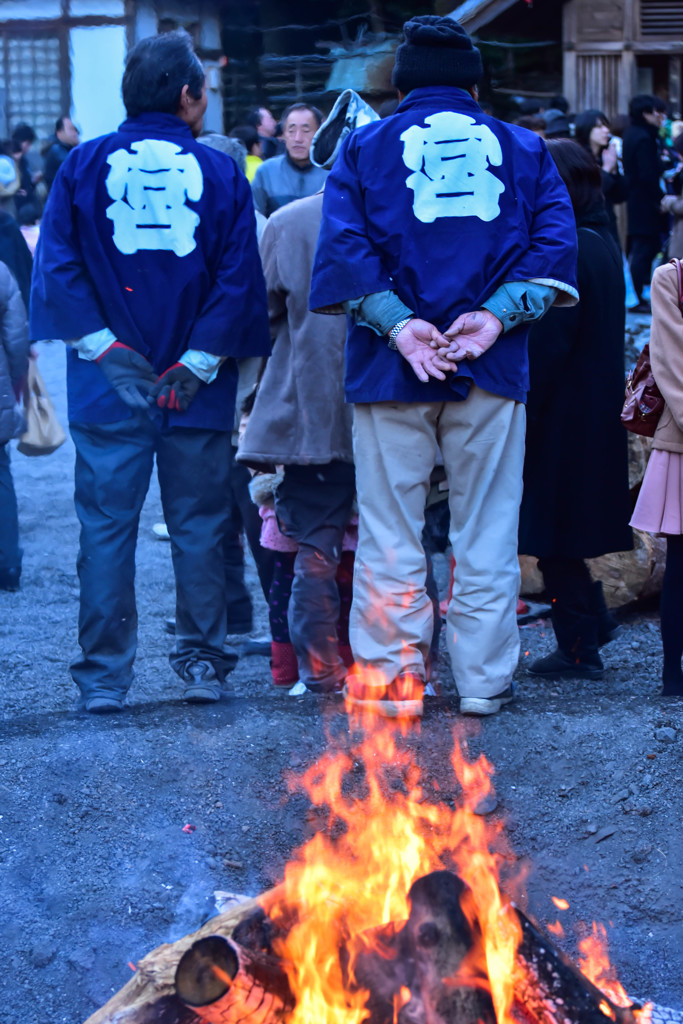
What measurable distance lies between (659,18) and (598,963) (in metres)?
14.6

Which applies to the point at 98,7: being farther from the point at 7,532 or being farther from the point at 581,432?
the point at 581,432

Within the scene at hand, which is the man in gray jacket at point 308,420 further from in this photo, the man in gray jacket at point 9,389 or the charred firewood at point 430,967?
the man in gray jacket at point 9,389

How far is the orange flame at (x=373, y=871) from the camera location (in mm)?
2346

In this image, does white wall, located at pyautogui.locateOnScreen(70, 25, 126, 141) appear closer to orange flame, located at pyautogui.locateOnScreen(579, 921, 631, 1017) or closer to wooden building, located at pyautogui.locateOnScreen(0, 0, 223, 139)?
wooden building, located at pyautogui.locateOnScreen(0, 0, 223, 139)

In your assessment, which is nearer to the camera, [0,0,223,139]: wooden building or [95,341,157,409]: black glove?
[95,341,157,409]: black glove

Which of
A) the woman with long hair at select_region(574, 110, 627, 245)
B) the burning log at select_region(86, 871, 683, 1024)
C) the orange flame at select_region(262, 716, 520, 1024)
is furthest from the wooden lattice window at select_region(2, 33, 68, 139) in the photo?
the burning log at select_region(86, 871, 683, 1024)

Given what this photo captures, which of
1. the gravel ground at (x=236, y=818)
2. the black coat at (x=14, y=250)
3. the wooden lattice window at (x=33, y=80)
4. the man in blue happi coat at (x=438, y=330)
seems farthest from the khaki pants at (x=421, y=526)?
the wooden lattice window at (x=33, y=80)

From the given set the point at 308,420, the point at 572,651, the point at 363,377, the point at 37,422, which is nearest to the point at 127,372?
the point at 308,420

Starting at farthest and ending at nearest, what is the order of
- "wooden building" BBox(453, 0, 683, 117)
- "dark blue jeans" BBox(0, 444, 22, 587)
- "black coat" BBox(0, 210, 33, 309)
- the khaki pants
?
"wooden building" BBox(453, 0, 683, 117)
"black coat" BBox(0, 210, 33, 309)
"dark blue jeans" BBox(0, 444, 22, 587)
the khaki pants

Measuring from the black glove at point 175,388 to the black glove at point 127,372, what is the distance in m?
0.04

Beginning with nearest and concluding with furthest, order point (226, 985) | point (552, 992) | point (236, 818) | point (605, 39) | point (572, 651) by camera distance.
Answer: point (226, 985)
point (552, 992)
point (236, 818)
point (572, 651)
point (605, 39)

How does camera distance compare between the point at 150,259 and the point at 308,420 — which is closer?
the point at 150,259

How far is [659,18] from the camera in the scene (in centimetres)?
1492

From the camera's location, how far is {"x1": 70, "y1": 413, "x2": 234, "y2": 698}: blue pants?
3840 millimetres
